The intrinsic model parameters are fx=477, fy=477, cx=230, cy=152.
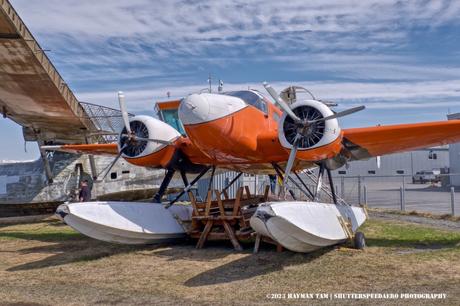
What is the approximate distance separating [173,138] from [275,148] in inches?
101

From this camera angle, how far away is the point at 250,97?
388 inches

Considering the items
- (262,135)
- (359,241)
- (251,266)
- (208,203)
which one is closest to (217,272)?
(251,266)

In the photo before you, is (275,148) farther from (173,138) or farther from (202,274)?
(202,274)

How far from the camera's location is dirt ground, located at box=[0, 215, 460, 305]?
19.7 ft

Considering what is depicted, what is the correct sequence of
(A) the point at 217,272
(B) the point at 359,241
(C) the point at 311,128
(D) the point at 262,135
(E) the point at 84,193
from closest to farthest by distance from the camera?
1. (A) the point at 217,272
2. (C) the point at 311,128
3. (B) the point at 359,241
4. (D) the point at 262,135
5. (E) the point at 84,193

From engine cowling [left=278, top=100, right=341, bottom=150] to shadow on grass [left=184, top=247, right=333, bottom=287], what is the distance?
6.48 feet

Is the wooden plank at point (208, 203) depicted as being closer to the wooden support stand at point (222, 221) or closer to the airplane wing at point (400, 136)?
the wooden support stand at point (222, 221)

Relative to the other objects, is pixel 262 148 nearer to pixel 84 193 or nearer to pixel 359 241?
pixel 359 241

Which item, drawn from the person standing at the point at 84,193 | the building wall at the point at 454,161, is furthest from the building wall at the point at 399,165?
the person standing at the point at 84,193

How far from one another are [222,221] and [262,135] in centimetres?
195

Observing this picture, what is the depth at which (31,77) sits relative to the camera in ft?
40.3

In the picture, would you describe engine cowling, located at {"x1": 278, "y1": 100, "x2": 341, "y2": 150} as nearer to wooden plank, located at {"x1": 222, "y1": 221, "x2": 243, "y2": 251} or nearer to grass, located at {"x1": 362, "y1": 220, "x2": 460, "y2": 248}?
wooden plank, located at {"x1": 222, "y1": 221, "x2": 243, "y2": 251}

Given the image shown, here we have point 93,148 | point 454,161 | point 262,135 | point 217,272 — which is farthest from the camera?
point 454,161

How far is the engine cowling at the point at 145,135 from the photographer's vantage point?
10.7m
